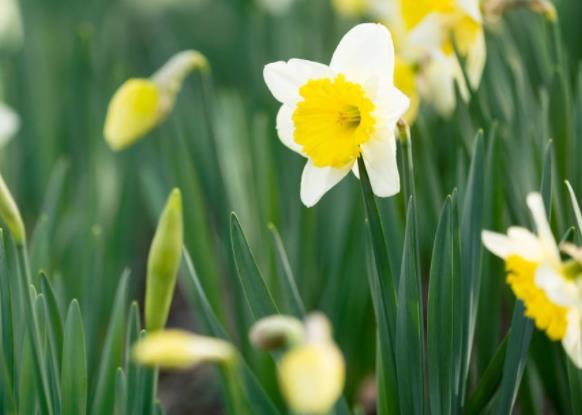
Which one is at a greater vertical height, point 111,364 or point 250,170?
point 250,170

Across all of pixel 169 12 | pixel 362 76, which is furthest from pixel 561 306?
pixel 169 12

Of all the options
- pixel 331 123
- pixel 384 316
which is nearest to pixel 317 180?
pixel 331 123

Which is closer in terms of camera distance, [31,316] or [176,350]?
[176,350]

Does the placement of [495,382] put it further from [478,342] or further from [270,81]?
[270,81]

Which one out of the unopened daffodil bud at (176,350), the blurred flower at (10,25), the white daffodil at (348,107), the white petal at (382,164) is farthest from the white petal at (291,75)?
the blurred flower at (10,25)

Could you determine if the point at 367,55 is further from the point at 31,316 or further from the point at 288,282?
the point at 31,316

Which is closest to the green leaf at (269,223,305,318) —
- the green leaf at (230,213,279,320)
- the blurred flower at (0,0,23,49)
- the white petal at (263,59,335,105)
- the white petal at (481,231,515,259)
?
the green leaf at (230,213,279,320)
